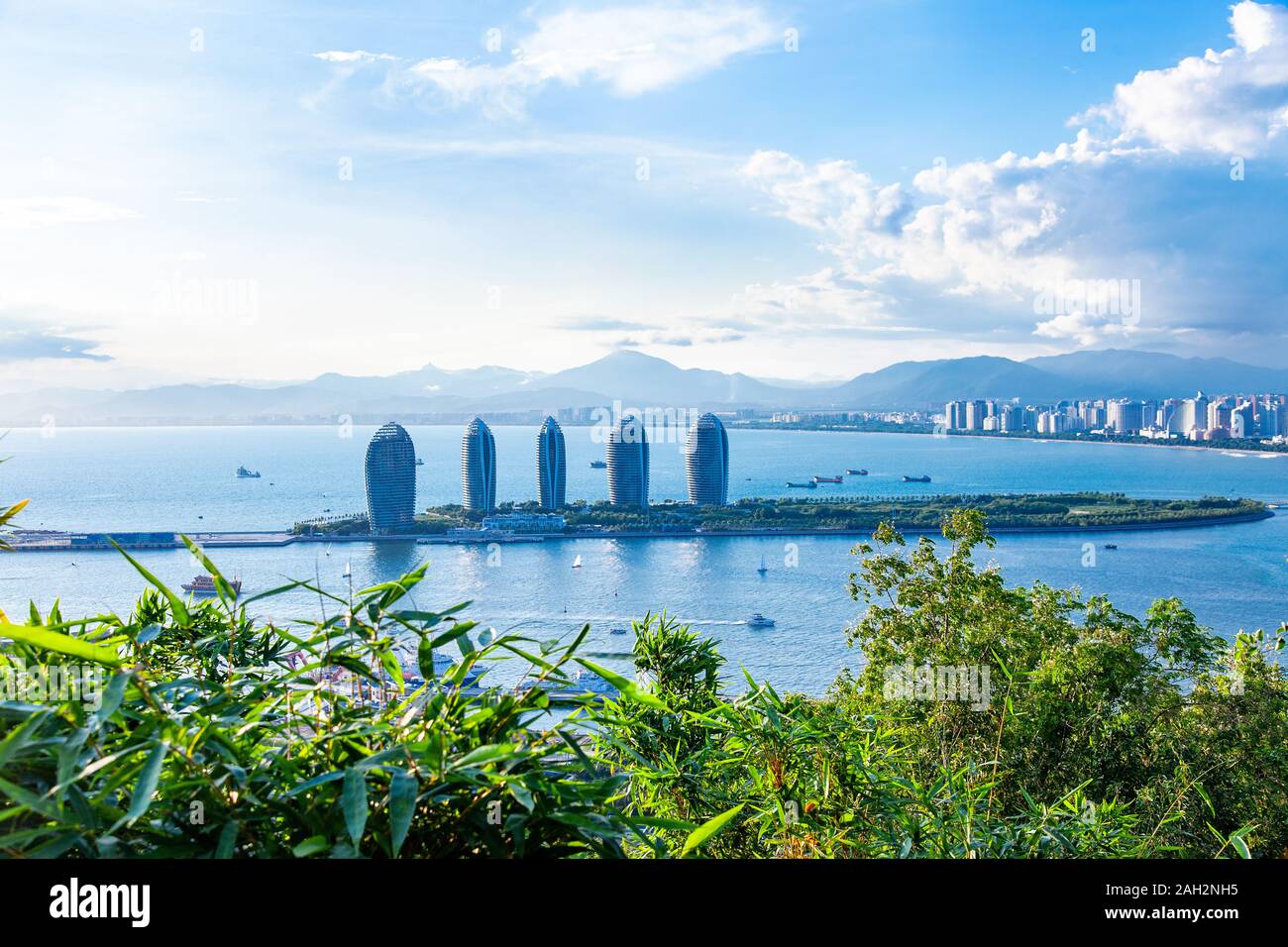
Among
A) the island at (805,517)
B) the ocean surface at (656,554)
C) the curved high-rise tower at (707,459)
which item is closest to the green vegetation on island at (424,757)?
the ocean surface at (656,554)

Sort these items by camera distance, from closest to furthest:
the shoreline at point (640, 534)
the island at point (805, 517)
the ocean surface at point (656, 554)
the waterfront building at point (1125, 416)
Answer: the ocean surface at point (656, 554)
the shoreline at point (640, 534)
the island at point (805, 517)
the waterfront building at point (1125, 416)

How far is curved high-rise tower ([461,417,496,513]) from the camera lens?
55.4ft

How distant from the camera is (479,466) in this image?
16.8m

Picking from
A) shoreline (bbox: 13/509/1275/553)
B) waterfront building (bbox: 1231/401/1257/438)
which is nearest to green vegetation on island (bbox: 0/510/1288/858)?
shoreline (bbox: 13/509/1275/553)

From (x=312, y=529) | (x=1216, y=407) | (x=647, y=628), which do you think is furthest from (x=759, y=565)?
(x=647, y=628)

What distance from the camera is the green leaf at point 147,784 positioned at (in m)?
0.43

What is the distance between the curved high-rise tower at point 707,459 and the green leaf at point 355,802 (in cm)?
1849

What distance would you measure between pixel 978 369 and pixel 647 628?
14.2 m

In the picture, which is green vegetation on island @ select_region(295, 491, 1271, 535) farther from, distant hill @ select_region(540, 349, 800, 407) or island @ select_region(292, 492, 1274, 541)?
distant hill @ select_region(540, 349, 800, 407)

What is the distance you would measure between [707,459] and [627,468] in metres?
2.14

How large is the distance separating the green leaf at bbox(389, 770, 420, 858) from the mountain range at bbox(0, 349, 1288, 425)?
12.3 feet

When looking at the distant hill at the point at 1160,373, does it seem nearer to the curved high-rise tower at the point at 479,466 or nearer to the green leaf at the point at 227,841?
the green leaf at the point at 227,841

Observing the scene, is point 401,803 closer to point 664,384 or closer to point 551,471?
point 664,384
